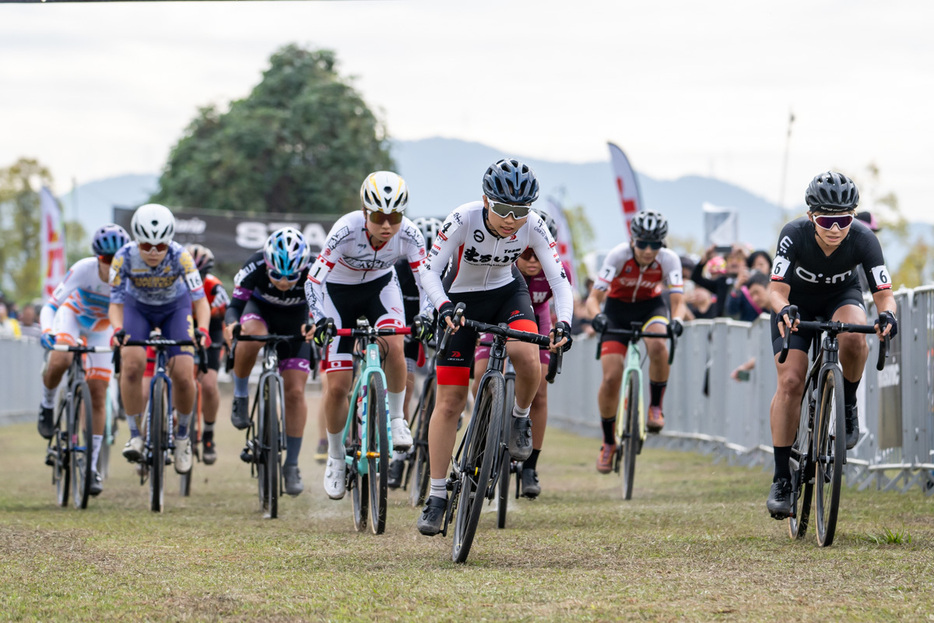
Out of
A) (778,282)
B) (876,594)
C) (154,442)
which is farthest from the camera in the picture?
(154,442)

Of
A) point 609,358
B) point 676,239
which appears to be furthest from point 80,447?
point 676,239

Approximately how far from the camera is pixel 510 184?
7.55 meters

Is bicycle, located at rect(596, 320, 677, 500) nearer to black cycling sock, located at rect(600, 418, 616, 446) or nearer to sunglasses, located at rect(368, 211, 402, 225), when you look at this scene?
black cycling sock, located at rect(600, 418, 616, 446)

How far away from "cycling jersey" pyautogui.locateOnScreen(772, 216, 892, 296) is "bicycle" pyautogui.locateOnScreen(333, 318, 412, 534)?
241 centimetres

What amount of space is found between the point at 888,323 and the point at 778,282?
0.92 m

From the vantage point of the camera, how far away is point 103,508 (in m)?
11.0

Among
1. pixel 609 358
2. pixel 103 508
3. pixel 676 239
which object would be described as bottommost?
pixel 103 508

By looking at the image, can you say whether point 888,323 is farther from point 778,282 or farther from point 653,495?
point 653,495

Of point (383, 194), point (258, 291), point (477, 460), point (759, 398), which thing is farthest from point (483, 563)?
point (759, 398)

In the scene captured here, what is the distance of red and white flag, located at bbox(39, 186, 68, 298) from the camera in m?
34.0

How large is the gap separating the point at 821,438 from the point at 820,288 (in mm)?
993

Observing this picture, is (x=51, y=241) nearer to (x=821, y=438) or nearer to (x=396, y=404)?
(x=396, y=404)

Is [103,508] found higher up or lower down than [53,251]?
lower down

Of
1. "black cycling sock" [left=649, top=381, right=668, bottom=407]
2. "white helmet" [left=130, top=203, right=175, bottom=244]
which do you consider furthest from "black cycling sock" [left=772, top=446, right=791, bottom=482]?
"white helmet" [left=130, top=203, right=175, bottom=244]
